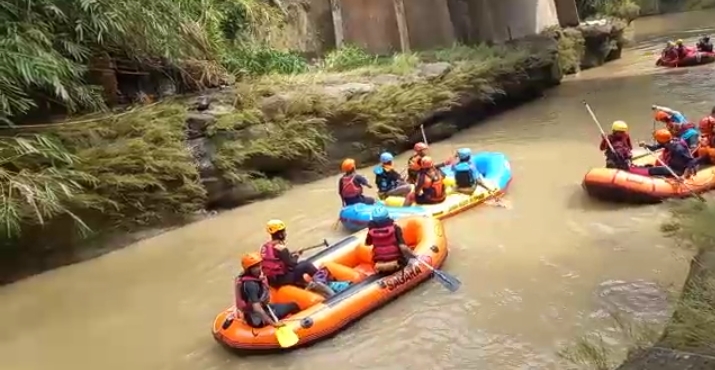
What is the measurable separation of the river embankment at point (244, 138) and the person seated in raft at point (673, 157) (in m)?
4.37

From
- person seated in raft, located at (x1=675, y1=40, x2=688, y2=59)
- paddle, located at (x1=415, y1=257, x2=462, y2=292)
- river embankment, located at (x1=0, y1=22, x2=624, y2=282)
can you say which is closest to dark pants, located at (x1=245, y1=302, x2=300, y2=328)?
paddle, located at (x1=415, y1=257, x2=462, y2=292)

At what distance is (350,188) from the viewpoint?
30.3 feet

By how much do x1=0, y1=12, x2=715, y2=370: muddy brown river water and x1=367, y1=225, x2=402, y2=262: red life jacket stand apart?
40cm

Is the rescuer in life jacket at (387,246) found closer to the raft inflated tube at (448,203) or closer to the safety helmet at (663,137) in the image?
the raft inflated tube at (448,203)

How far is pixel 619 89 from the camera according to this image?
57.0 ft

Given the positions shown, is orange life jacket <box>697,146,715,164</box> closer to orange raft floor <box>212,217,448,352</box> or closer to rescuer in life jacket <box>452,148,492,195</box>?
rescuer in life jacket <box>452,148,492,195</box>

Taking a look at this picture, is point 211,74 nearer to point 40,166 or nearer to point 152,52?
point 152,52

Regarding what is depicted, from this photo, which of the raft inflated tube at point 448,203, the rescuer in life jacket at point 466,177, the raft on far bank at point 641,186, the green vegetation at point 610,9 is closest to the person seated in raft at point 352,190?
the raft inflated tube at point 448,203

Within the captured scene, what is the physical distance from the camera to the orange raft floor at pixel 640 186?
8734 mm

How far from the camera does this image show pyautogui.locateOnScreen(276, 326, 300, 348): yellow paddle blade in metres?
6.14

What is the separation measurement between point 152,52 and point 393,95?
389 cm

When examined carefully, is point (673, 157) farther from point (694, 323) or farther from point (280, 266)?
point (694, 323)

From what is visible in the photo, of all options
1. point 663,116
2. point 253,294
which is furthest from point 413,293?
point 663,116

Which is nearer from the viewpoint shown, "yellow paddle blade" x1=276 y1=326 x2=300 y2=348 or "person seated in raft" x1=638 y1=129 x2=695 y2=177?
A: "yellow paddle blade" x1=276 y1=326 x2=300 y2=348
